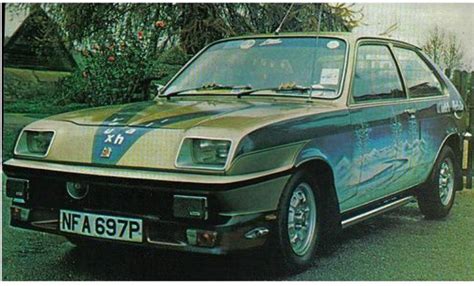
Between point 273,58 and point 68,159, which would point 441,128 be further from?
point 68,159

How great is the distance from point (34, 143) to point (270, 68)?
1137 mm

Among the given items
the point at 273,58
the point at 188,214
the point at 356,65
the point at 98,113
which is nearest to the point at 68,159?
the point at 98,113

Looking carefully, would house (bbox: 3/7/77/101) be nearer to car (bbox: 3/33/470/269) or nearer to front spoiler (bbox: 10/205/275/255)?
car (bbox: 3/33/470/269)

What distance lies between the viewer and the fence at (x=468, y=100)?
362 centimetres

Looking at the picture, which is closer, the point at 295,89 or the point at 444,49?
the point at 295,89

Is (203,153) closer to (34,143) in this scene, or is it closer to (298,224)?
(298,224)

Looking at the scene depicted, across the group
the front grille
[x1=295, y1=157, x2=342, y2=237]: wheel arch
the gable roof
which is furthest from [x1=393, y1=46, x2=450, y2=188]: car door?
the gable roof

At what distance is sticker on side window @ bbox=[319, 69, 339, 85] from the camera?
311 centimetres

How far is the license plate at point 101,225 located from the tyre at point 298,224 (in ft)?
A: 1.75

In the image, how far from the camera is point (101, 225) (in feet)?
8.30

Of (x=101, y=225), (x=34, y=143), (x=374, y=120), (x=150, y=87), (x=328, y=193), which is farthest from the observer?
(x=150, y=87)

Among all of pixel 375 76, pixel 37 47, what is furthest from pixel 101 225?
pixel 375 76

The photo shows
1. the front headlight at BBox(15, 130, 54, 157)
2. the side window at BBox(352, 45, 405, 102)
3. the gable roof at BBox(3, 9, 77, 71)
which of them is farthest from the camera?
the gable roof at BBox(3, 9, 77, 71)

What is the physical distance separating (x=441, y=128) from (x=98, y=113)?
1956mm
